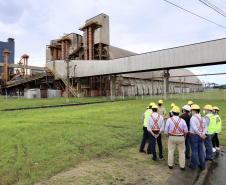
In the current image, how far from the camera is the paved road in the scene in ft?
13.8

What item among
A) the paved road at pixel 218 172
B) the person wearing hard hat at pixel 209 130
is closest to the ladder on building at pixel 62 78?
the person wearing hard hat at pixel 209 130

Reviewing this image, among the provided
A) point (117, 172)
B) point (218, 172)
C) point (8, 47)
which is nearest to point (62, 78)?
point (117, 172)

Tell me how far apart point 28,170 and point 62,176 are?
103cm

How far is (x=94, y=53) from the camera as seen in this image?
4691cm

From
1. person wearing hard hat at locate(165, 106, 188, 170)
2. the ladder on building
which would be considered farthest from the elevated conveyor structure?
person wearing hard hat at locate(165, 106, 188, 170)

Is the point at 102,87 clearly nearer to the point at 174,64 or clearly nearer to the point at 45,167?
the point at 174,64

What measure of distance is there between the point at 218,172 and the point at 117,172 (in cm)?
300

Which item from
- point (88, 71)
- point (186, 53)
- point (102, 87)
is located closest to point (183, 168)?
point (186, 53)

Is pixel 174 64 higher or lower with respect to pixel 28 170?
higher

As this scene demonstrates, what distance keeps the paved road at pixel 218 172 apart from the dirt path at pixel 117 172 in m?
1.07

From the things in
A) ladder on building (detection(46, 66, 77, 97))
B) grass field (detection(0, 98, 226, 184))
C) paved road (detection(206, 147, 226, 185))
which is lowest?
paved road (detection(206, 147, 226, 185))

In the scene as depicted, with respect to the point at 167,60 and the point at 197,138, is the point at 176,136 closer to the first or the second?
the point at 197,138

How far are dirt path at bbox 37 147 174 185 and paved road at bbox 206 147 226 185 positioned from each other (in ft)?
3.50

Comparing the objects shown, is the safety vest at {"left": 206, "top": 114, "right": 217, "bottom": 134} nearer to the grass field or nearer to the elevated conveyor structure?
the grass field
